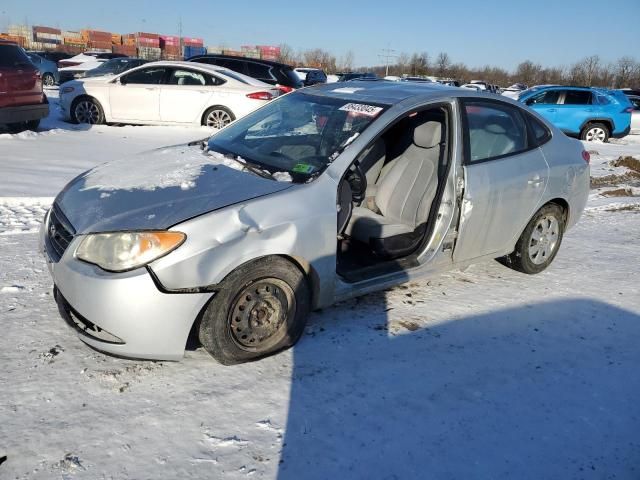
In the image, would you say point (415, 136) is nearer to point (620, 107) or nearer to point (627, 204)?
point (627, 204)

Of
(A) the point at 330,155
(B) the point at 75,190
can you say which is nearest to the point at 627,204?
(A) the point at 330,155

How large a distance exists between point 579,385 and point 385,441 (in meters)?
1.36

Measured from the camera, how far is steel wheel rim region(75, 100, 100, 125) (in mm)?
11211

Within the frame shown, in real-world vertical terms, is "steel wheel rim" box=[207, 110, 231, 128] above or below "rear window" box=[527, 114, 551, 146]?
below

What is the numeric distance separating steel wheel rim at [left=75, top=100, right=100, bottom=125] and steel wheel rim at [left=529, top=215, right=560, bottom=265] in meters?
9.61

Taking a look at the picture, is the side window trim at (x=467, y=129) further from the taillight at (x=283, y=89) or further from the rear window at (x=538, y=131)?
the taillight at (x=283, y=89)

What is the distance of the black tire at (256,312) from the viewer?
2.92 metres

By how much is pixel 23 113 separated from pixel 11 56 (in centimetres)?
99

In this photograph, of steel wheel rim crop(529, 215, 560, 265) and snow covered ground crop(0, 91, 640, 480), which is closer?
snow covered ground crop(0, 91, 640, 480)

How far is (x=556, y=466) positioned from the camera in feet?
8.24

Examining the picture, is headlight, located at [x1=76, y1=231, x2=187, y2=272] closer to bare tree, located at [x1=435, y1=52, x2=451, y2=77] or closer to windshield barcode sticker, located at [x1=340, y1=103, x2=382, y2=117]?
windshield barcode sticker, located at [x1=340, y1=103, x2=382, y2=117]

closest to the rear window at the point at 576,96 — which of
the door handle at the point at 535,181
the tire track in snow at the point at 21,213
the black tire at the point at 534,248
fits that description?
the black tire at the point at 534,248

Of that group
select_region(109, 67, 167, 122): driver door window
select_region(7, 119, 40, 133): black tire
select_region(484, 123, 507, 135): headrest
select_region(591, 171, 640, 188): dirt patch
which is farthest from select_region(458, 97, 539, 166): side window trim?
select_region(7, 119, 40, 133): black tire

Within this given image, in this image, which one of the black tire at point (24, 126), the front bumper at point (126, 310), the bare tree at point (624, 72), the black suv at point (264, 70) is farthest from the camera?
the bare tree at point (624, 72)
